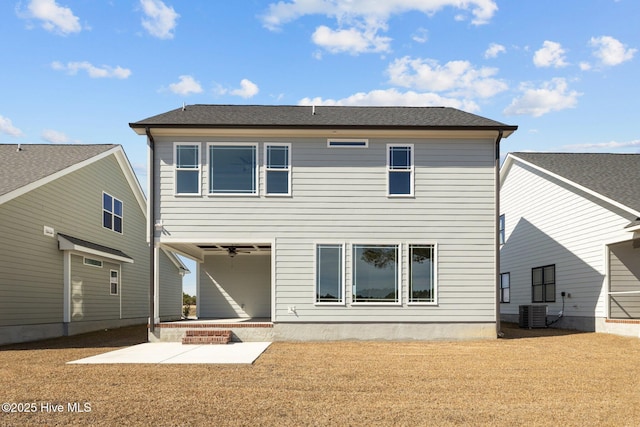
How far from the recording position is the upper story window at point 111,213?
2251 cm

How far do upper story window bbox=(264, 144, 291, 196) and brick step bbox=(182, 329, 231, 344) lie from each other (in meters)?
3.86

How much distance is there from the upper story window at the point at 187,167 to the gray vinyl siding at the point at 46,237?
4.61 meters

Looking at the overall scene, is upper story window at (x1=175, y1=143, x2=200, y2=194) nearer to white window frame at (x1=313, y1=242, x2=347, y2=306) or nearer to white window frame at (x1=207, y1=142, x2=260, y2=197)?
white window frame at (x1=207, y1=142, x2=260, y2=197)

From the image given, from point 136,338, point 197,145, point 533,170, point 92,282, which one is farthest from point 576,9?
point 92,282

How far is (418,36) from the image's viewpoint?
1552 centimetres

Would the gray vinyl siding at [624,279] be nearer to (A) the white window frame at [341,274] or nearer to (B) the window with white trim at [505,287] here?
(B) the window with white trim at [505,287]

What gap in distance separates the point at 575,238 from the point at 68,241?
53.4 feet

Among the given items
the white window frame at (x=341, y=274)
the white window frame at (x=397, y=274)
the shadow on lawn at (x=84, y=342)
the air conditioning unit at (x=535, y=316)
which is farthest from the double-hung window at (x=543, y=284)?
the shadow on lawn at (x=84, y=342)

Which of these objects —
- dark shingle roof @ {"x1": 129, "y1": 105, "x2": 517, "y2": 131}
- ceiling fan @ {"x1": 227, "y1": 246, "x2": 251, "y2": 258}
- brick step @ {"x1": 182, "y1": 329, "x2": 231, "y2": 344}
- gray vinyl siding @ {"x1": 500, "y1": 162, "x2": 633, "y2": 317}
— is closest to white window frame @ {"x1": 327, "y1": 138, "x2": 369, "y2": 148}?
dark shingle roof @ {"x1": 129, "y1": 105, "x2": 517, "y2": 131}

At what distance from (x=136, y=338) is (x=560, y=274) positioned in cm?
1423

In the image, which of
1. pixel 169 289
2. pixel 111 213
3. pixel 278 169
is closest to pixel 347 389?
pixel 278 169

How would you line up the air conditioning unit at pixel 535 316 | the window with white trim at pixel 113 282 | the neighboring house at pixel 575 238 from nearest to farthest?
the neighboring house at pixel 575 238
the air conditioning unit at pixel 535 316
the window with white trim at pixel 113 282

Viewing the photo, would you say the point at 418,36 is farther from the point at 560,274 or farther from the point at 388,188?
the point at 560,274

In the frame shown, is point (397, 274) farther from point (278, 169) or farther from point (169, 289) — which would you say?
point (169, 289)
